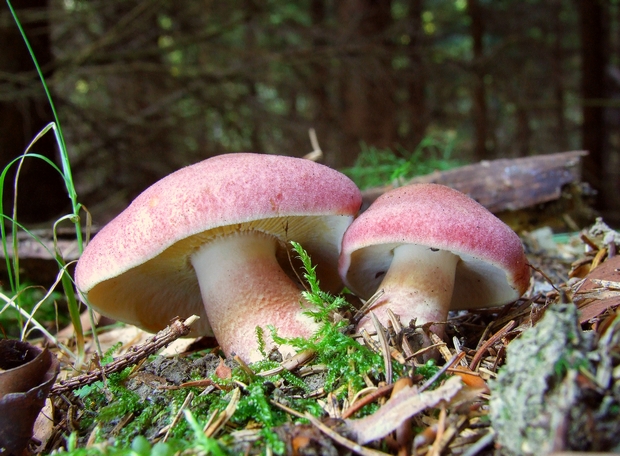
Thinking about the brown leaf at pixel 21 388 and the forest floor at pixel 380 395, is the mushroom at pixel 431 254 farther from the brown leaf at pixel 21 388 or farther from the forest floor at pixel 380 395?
the brown leaf at pixel 21 388

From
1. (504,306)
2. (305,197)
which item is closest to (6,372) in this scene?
(305,197)

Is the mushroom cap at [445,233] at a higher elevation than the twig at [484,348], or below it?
higher

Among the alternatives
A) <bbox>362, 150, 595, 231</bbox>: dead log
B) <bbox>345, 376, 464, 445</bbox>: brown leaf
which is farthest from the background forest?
<bbox>345, 376, 464, 445</bbox>: brown leaf

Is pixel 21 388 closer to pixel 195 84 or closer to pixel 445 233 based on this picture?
pixel 445 233

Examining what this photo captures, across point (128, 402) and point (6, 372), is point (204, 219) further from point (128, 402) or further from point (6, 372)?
point (6, 372)

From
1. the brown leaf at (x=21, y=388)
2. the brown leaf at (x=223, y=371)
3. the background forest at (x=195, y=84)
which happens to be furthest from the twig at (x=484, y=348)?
the background forest at (x=195, y=84)

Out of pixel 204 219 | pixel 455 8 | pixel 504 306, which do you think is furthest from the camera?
pixel 455 8

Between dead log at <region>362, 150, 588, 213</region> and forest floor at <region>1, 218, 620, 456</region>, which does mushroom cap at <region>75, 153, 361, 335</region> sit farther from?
dead log at <region>362, 150, 588, 213</region>

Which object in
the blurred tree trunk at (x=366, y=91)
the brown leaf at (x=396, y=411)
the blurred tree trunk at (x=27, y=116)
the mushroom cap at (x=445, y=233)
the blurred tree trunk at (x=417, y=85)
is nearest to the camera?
the brown leaf at (x=396, y=411)
